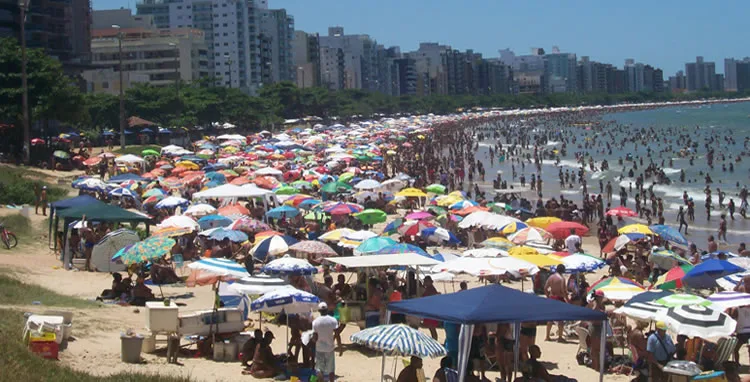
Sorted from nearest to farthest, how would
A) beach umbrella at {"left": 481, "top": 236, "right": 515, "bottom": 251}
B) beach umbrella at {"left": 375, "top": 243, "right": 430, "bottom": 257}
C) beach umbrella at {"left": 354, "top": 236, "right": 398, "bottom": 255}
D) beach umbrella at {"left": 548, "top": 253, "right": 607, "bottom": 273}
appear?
1. beach umbrella at {"left": 548, "top": 253, "right": 607, "bottom": 273}
2. beach umbrella at {"left": 375, "top": 243, "right": 430, "bottom": 257}
3. beach umbrella at {"left": 354, "top": 236, "right": 398, "bottom": 255}
4. beach umbrella at {"left": 481, "top": 236, "right": 515, "bottom": 251}

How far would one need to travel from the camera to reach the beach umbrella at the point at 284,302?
11125 millimetres

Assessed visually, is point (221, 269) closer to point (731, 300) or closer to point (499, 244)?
point (731, 300)

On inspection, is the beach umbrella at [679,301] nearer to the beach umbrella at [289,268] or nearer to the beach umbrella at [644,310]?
the beach umbrella at [644,310]

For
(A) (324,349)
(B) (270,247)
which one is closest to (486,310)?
(A) (324,349)

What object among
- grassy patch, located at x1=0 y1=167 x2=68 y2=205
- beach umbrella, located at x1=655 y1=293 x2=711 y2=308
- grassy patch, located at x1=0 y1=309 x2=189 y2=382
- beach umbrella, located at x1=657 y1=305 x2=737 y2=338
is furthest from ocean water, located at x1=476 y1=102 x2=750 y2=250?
grassy patch, located at x1=0 y1=309 x2=189 y2=382

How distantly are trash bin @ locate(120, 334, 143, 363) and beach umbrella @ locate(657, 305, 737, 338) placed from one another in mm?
6003

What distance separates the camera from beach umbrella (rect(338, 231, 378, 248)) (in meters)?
17.8

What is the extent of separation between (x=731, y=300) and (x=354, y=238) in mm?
8263

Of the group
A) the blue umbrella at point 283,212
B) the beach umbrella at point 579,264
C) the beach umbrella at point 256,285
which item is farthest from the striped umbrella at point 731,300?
the blue umbrella at point 283,212

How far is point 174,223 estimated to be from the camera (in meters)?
19.6

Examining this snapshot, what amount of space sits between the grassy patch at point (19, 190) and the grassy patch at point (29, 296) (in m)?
12.6

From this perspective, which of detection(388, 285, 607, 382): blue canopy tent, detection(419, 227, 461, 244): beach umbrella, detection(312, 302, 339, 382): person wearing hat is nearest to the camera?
detection(388, 285, 607, 382): blue canopy tent

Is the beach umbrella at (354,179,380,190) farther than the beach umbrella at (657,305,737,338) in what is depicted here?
Yes

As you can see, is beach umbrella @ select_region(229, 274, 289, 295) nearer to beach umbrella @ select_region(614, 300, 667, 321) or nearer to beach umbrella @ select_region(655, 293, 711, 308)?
beach umbrella @ select_region(614, 300, 667, 321)
